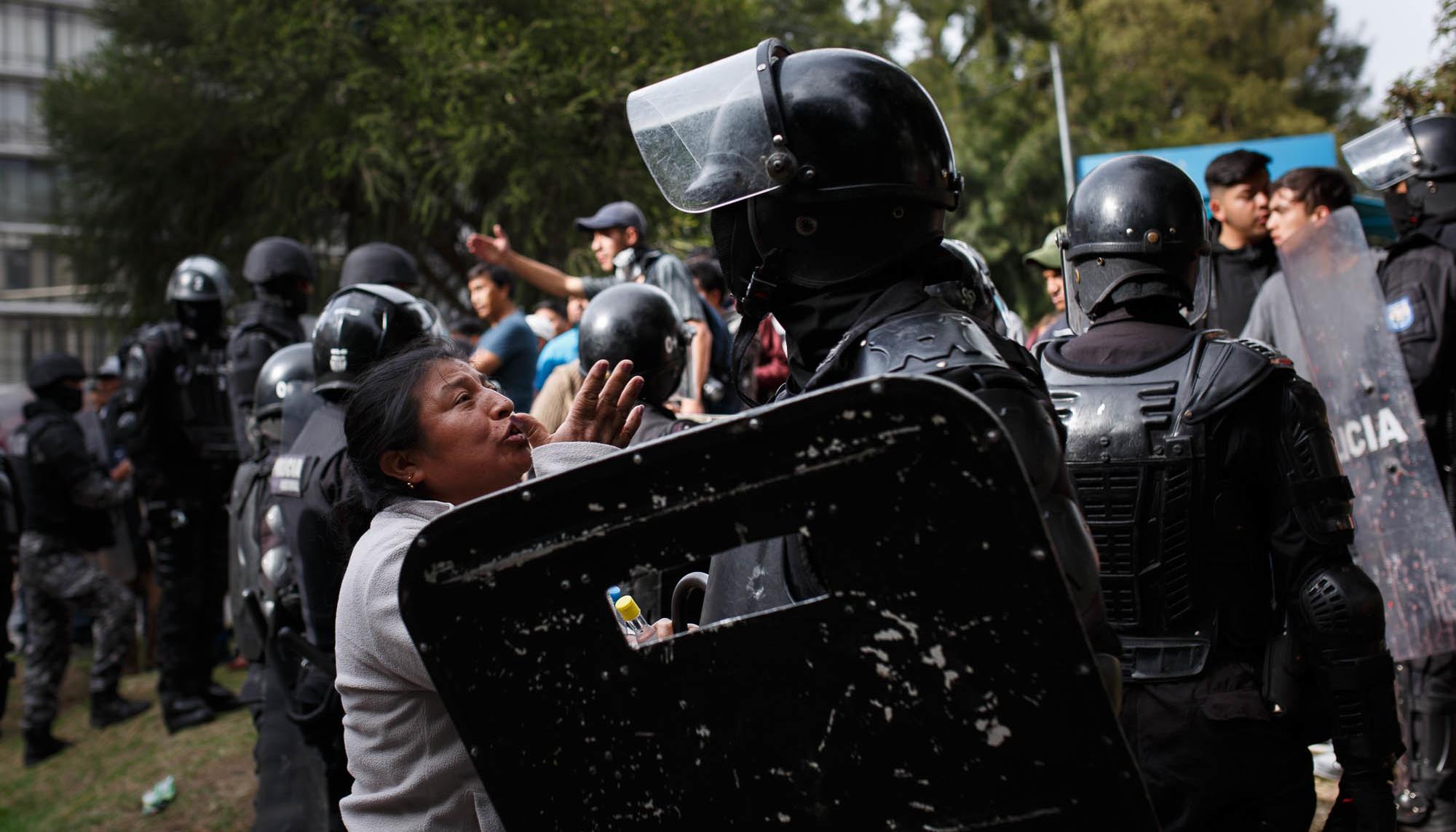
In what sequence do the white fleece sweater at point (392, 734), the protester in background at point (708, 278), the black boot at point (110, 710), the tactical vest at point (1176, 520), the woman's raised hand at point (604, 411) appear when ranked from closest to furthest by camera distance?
the white fleece sweater at point (392, 734) < the woman's raised hand at point (604, 411) < the tactical vest at point (1176, 520) < the protester in background at point (708, 278) < the black boot at point (110, 710)

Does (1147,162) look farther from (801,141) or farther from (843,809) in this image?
(843,809)

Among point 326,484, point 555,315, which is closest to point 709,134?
point 326,484

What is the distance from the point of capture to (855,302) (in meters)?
1.72

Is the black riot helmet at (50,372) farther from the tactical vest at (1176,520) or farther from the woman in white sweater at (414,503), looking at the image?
the tactical vest at (1176,520)

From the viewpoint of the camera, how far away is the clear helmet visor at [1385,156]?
4.78 meters

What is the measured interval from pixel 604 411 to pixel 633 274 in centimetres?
401

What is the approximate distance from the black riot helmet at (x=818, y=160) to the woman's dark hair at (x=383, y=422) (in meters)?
0.72

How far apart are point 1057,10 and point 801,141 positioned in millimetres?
26594

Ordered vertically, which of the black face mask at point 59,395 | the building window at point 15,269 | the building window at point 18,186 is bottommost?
the building window at point 15,269

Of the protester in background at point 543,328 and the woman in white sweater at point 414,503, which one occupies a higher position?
the woman in white sweater at point 414,503

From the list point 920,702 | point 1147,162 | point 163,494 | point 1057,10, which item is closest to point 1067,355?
point 1147,162

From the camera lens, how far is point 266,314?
6.40 meters

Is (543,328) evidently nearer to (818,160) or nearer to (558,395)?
(558,395)

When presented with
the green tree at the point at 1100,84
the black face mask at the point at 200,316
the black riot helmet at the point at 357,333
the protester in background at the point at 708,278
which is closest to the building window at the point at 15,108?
the green tree at the point at 1100,84
